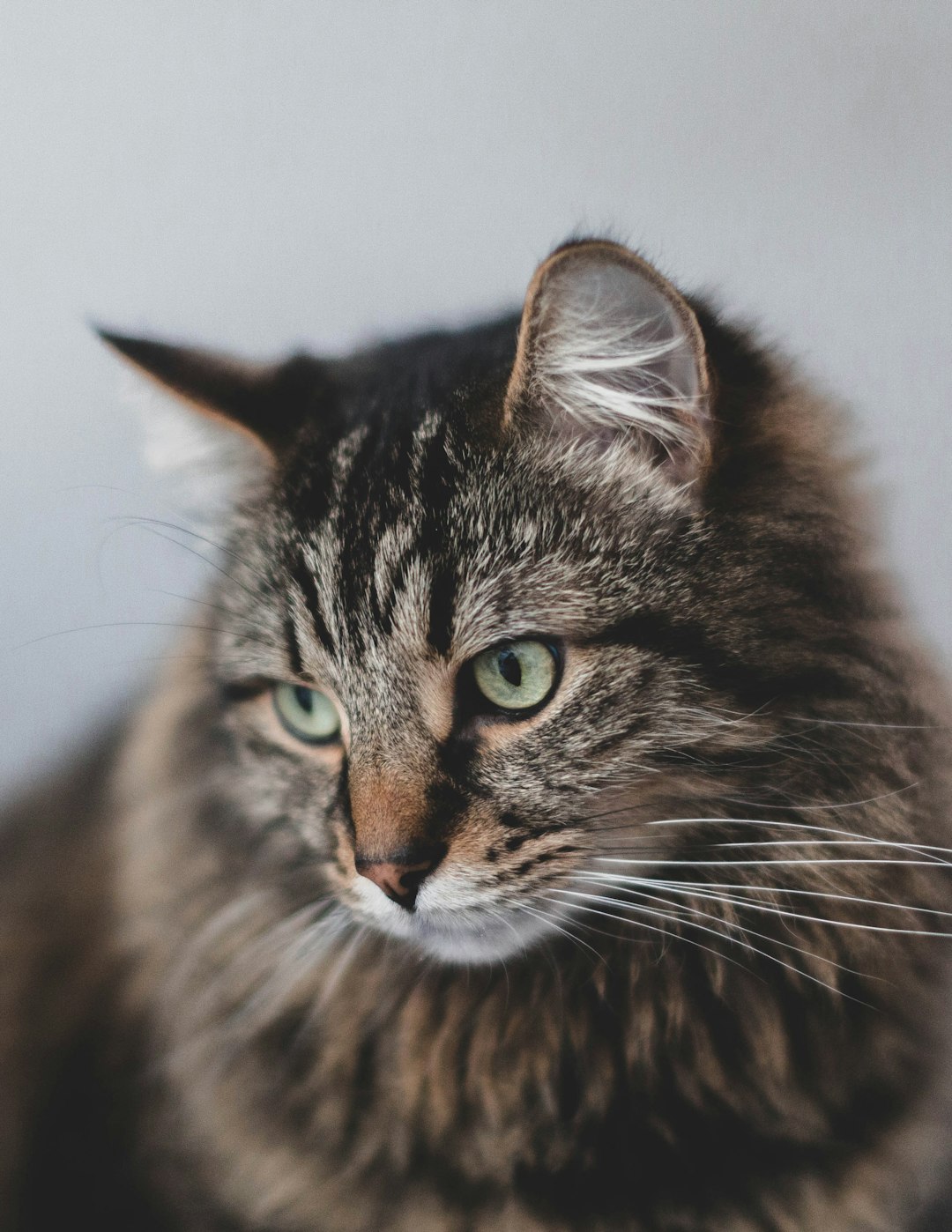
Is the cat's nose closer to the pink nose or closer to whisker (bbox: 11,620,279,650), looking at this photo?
the pink nose

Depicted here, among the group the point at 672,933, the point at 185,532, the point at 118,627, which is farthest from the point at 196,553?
the point at 672,933

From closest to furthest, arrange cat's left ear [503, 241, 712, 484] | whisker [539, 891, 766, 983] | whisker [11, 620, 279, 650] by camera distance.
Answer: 1. cat's left ear [503, 241, 712, 484]
2. whisker [539, 891, 766, 983]
3. whisker [11, 620, 279, 650]

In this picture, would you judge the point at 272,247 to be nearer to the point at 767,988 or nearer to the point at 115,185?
the point at 115,185

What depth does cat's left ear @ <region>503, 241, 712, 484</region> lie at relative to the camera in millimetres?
604

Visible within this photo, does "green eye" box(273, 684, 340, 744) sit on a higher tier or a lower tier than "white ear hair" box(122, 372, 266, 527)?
lower

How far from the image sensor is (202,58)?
2.71 feet

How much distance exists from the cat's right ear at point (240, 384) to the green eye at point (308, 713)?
20 cm

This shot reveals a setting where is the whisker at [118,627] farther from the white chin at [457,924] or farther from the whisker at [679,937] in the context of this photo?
the whisker at [679,937]

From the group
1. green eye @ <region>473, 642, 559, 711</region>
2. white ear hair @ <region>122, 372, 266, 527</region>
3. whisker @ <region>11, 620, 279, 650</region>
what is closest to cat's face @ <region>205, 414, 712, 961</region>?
green eye @ <region>473, 642, 559, 711</region>

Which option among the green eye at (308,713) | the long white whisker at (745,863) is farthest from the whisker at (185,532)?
the long white whisker at (745,863)

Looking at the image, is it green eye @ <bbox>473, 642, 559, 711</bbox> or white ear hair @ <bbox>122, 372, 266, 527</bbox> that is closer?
green eye @ <bbox>473, 642, 559, 711</bbox>

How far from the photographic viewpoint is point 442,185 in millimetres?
836

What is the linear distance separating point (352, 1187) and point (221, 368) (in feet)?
2.27

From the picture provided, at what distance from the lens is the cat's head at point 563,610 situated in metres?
0.65
